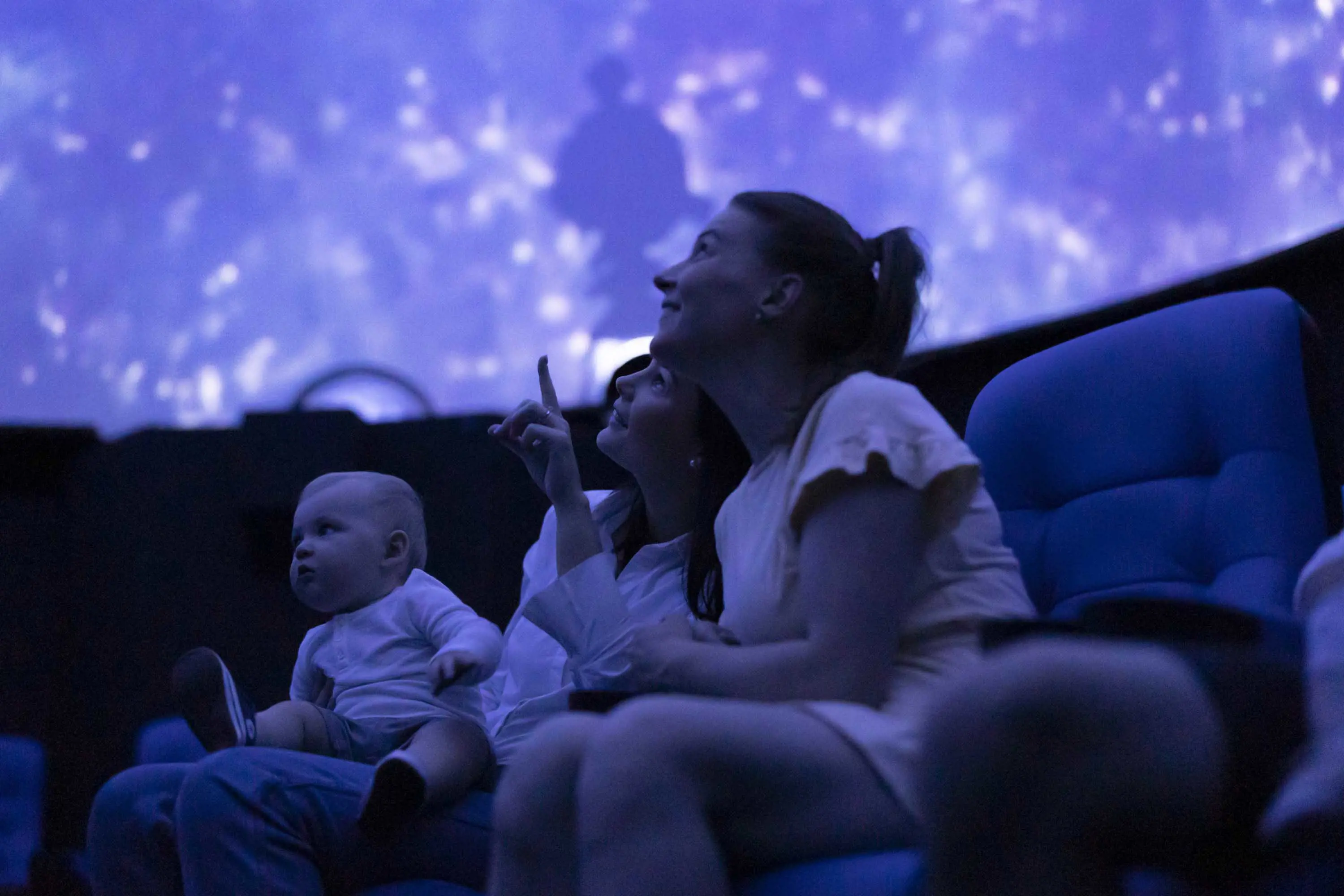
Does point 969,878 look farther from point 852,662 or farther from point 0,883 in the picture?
point 0,883

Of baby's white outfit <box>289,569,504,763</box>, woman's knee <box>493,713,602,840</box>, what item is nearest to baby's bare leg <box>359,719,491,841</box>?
baby's white outfit <box>289,569,504,763</box>

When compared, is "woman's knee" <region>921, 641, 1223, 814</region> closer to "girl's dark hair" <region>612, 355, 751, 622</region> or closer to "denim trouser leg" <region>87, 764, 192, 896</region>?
"girl's dark hair" <region>612, 355, 751, 622</region>

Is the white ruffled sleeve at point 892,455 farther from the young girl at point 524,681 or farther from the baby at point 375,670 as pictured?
the baby at point 375,670

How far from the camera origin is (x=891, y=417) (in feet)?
3.10

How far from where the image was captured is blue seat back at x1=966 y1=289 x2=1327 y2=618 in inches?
46.8

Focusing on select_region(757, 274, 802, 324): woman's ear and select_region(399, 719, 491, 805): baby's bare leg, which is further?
select_region(399, 719, 491, 805): baby's bare leg

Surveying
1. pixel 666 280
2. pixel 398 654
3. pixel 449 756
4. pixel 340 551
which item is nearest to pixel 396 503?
pixel 340 551

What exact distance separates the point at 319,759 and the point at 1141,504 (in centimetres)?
93

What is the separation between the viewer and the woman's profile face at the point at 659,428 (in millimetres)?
1624

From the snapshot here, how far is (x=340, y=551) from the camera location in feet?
5.79

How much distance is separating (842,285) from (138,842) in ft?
3.32

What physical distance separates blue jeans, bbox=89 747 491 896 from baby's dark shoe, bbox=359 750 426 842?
0.02m

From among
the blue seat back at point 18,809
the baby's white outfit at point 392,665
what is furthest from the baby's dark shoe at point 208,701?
the blue seat back at point 18,809

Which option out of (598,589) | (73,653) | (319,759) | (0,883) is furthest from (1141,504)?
(73,653)
